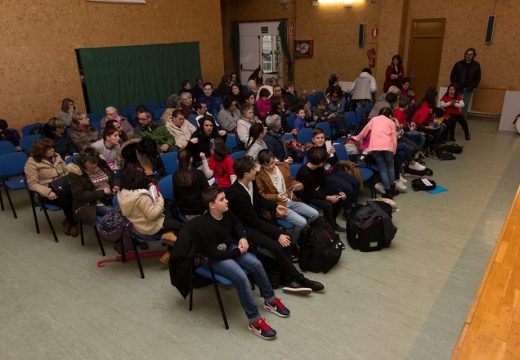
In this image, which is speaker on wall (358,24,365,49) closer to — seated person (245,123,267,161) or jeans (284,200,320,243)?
seated person (245,123,267,161)

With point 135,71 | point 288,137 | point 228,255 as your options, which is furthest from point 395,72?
point 228,255

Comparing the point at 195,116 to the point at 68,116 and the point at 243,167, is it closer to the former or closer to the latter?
the point at 68,116

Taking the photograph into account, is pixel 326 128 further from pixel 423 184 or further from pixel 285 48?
pixel 285 48

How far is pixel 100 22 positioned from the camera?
25.9 ft

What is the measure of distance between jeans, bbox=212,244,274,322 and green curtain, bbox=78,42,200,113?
622 centimetres

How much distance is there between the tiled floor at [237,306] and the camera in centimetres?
302

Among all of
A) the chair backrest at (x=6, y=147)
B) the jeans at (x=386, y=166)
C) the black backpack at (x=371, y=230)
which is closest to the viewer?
the black backpack at (x=371, y=230)

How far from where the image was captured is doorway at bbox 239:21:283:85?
1265 cm

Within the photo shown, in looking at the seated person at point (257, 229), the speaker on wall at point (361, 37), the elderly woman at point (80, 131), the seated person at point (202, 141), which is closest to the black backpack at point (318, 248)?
the seated person at point (257, 229)

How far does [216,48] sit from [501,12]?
23.3 ft

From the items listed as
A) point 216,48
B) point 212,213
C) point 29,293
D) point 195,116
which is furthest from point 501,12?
point 29,293

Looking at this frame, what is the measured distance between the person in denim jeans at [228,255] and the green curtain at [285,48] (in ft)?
33.7

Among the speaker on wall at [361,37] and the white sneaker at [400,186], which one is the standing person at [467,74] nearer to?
the speaker on wall at [361,37]

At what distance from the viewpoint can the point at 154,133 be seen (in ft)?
18.5
